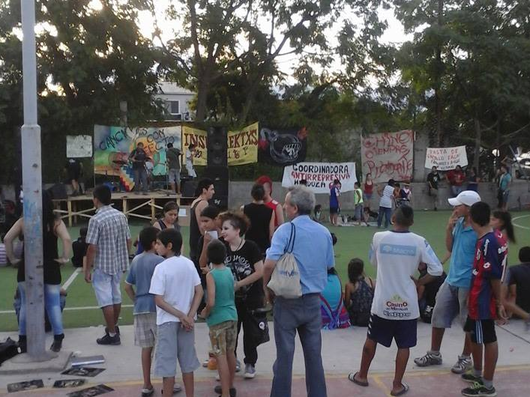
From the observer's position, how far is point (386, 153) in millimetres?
25000

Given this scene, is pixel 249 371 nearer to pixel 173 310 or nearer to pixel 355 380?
pixel 355 380

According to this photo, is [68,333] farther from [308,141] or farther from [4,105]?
[308,141]

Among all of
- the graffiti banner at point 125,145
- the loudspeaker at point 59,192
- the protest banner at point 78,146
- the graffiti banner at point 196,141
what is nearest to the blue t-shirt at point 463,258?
the loudspeaker at point 59,192

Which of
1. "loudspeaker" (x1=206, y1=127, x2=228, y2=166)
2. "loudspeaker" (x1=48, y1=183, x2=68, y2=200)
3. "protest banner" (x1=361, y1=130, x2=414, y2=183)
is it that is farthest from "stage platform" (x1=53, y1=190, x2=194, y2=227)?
"protest banner" (x1=361, y1=130, x2=414, y2=183)

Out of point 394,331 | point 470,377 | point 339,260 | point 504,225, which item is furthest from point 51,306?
point 339,260

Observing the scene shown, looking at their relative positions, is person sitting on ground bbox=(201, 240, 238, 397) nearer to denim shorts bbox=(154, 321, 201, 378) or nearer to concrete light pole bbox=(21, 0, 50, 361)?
denim shorts bbox=(154, 321, 201, 378)

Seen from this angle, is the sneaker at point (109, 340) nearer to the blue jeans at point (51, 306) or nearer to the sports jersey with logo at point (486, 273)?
the blue jeans at point (51, 306)

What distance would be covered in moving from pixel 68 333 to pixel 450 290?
4.32 meters

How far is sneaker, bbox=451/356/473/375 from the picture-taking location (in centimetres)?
616

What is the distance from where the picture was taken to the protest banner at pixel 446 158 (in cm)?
2519

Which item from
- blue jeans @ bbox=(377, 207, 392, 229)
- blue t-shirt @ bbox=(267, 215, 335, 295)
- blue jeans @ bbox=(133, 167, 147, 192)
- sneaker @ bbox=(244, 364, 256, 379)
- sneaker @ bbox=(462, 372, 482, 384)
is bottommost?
sneaker @ bbox=(462, 372, 482, 384)

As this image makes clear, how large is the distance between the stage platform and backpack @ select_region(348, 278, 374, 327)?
11976 mm

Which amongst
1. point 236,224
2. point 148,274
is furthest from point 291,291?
point 148,274

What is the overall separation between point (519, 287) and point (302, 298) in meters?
3.27
